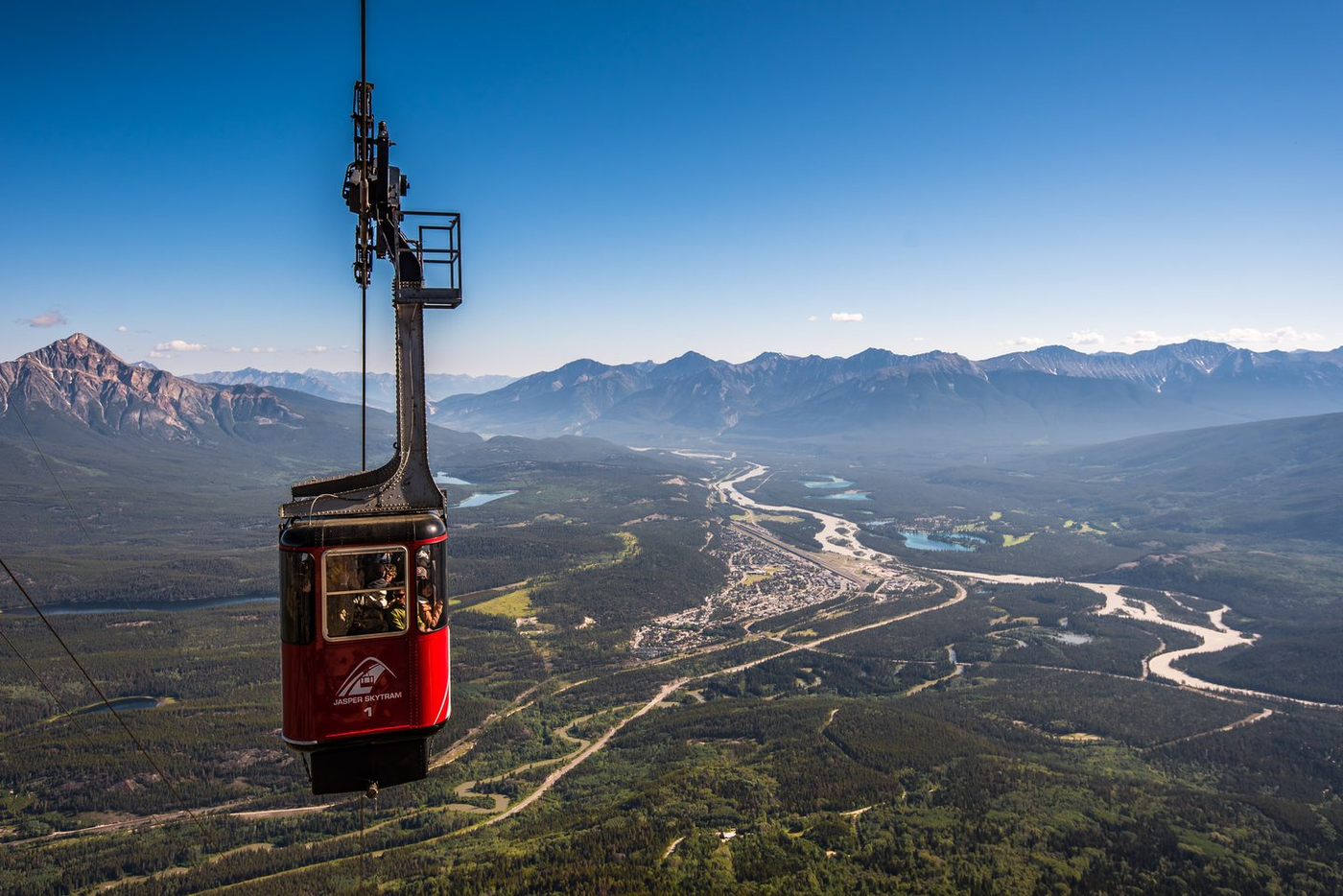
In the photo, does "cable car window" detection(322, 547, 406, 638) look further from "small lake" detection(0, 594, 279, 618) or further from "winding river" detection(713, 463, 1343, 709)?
"small lake" detection(0, 594, 279, 618)

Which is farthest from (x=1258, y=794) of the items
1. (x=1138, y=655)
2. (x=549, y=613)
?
(x=549, y=613)

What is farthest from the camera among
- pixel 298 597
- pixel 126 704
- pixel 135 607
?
pixel 135 607

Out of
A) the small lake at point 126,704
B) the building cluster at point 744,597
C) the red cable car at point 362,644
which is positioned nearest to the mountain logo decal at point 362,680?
the red cable car at point 362,644

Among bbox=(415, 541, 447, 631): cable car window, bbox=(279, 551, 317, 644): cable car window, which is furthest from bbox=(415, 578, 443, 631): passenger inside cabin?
bbox=(279, 551, 317, 644): cable car window

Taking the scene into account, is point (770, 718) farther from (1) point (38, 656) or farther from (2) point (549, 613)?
(1) point (38, 656)

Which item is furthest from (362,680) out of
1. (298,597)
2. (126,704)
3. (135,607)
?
(135,607)

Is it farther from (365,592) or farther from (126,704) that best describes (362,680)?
(126,704)

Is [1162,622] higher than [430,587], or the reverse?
[430,587]

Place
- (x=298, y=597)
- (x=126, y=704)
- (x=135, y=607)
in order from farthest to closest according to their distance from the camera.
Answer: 1. (x=135, y=607)
2. (x=126, y=704)
3. (x=298, y=597)
